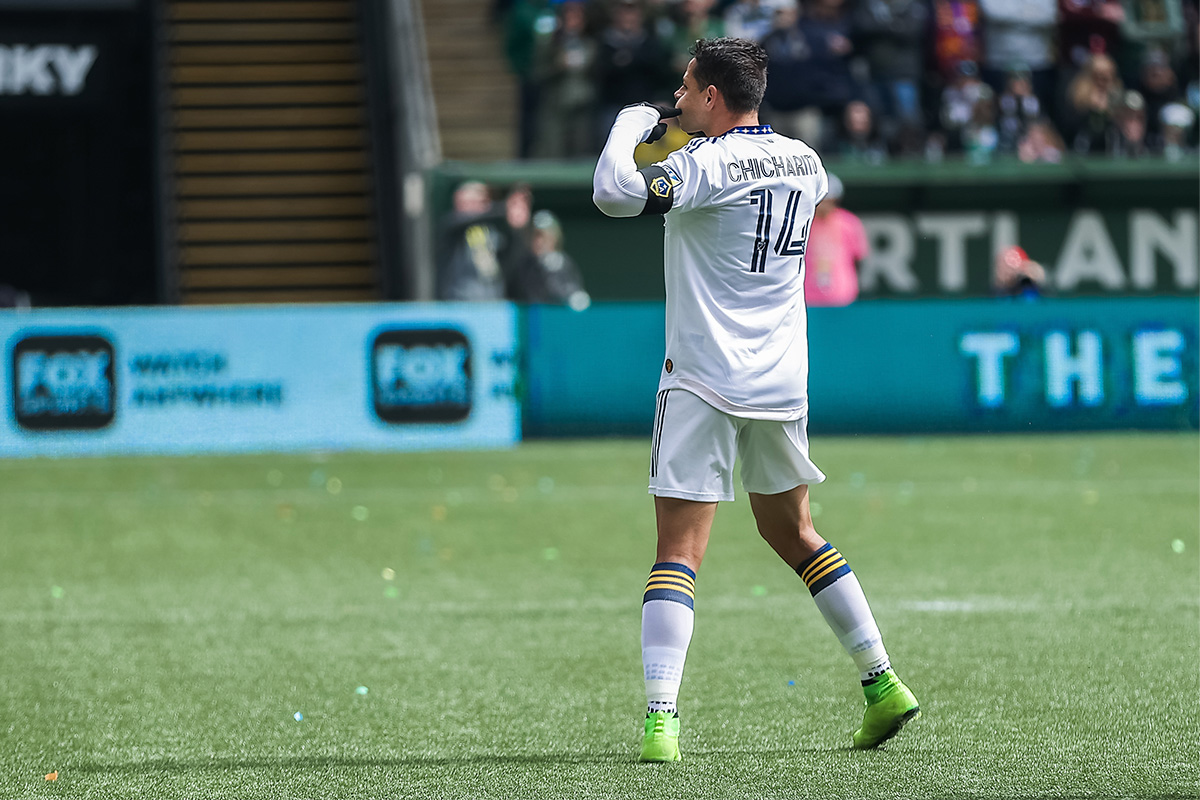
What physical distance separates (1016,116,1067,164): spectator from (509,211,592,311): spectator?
→ 17.7 ft

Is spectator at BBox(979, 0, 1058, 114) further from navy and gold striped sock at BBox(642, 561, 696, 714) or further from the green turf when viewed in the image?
navy and gold striped sock at BBox(642, 561, 696, 714)

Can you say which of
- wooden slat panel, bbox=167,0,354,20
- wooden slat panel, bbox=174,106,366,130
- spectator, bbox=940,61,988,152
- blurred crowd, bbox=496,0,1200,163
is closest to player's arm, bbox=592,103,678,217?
blurred crowd, bbox=496,0,1200,163

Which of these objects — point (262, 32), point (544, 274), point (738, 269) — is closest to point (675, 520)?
point (738, 269)

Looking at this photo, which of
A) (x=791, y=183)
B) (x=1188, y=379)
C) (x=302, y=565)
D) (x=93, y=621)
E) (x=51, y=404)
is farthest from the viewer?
(x=1188, y=379)

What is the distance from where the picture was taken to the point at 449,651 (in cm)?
673

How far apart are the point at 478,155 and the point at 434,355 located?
650 centimetres

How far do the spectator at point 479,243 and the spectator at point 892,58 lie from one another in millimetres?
3880

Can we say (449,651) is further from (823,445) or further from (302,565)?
(823,445)

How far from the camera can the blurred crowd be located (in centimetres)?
1750

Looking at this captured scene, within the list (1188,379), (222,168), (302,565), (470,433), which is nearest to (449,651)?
(302,565)

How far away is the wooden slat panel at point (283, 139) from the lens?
20109 millimetres

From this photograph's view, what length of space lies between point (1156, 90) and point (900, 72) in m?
2.89

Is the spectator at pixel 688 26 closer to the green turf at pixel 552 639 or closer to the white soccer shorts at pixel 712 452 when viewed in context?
the green turf at pixel 552 639

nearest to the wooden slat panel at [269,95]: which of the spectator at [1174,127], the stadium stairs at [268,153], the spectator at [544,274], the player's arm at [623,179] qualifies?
the stadium stairs at [268,153]
